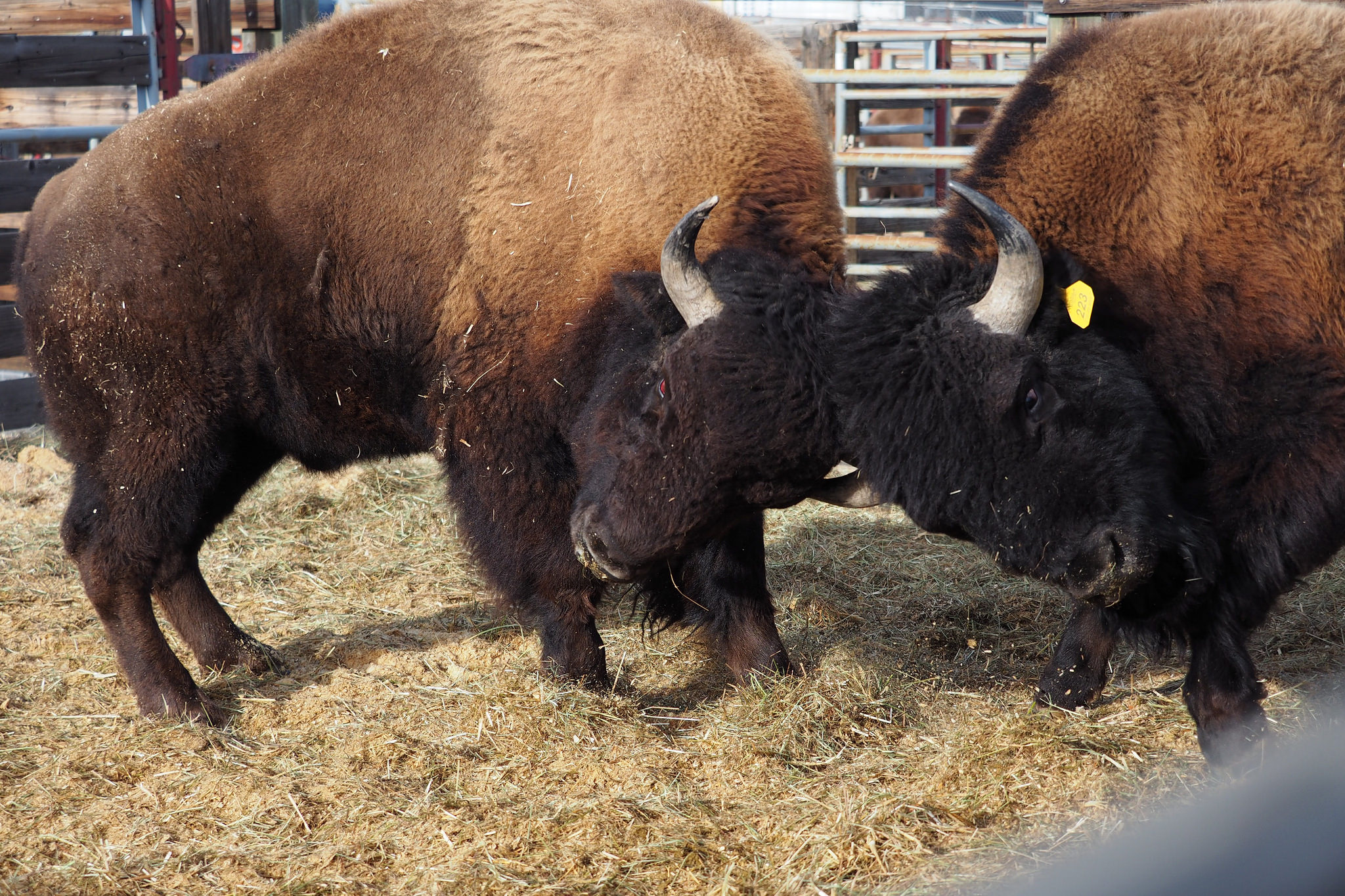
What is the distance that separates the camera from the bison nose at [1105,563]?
3.10 metres

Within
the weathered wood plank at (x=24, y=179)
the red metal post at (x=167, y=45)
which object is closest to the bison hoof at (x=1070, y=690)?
the weathered wood plank at (x=24, y=179)

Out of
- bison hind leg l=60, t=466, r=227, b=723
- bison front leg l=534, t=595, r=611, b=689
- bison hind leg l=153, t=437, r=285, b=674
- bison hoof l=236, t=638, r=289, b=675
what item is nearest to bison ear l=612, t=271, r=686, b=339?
bison front leg l=534, t=595, r=611, b=689

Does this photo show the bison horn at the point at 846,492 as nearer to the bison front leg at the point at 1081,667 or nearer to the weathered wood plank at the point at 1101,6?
the bison front leg at the point at 1081,667

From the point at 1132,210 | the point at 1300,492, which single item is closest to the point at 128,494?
the point at 1132,210

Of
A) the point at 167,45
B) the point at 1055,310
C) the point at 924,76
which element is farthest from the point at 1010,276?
the point at 167,45

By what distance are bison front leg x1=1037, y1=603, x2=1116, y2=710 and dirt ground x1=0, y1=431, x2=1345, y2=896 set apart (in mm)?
106

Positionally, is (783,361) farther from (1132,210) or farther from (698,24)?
(698,24)

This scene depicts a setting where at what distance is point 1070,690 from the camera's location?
406 centimetres

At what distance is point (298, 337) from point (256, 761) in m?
1.56

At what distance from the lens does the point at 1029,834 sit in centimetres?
310

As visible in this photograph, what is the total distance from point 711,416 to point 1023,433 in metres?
0.91

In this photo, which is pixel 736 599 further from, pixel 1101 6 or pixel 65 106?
pixel 65 106

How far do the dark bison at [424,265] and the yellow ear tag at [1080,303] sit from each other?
3.20 ft

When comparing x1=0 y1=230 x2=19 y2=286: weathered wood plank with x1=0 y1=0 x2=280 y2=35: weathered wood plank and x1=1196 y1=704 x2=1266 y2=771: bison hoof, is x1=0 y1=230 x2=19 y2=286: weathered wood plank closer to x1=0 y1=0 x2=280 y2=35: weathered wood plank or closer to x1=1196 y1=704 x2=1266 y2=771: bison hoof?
x1=0 y1=0 x2=280 y2=35: weathered wood plank
